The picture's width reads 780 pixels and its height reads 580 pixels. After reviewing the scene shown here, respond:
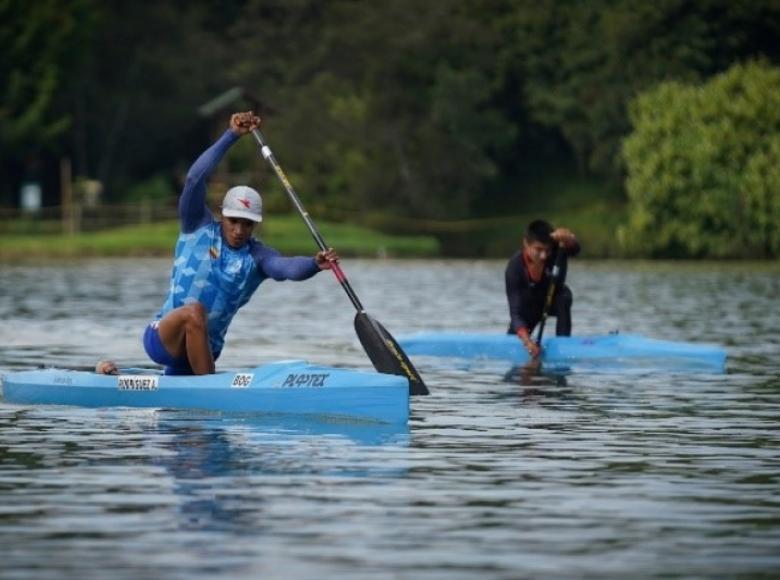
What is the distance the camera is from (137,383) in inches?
725

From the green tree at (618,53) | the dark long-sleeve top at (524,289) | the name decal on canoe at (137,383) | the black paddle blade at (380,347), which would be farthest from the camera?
the green tree at (618,53)

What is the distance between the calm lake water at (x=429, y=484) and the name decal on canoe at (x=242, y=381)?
0.28 meters

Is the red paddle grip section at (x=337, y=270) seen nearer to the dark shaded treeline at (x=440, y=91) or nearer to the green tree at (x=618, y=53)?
the dark shaded treeline at (x=440, y=91)

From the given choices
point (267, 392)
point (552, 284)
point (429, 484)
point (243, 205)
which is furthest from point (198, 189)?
point (552, 284)

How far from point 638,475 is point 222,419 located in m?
4.48

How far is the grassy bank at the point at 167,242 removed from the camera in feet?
233

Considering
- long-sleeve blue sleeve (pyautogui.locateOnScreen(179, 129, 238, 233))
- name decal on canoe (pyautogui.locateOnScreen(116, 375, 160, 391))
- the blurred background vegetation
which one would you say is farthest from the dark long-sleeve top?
the blurred background vegetation

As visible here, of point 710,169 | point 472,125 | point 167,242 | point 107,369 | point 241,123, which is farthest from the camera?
point 472,125

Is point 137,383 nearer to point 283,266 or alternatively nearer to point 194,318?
point 194,318

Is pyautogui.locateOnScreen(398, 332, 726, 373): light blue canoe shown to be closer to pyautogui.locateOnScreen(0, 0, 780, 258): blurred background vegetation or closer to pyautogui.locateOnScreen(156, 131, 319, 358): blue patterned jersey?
pyautogui.locateOnScreen(156, 131, 319, 358): blue patterned jersey

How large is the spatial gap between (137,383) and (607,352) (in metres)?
8.02

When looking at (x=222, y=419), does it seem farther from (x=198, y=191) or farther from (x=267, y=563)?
(x=267, y=563)

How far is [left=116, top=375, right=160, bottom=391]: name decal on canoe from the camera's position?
1825cm

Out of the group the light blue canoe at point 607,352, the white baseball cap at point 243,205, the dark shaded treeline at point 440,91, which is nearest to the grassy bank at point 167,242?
the dark shaded treeline at point 440,91
